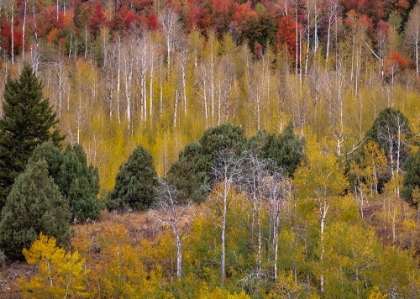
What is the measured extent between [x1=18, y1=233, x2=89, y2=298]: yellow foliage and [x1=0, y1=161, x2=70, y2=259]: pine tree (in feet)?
4.93

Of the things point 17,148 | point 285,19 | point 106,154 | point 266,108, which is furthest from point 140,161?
point 285,19

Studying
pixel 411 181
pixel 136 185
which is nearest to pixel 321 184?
pixel 411 181

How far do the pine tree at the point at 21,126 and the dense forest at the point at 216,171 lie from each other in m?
0.08

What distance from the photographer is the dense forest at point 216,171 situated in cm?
1795

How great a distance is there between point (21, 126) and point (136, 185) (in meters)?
7.43

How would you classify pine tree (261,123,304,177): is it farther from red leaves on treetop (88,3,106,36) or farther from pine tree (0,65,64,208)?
red leaves on treetop (88,3,106,36)

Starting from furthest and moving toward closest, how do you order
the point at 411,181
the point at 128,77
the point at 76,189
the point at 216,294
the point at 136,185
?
the point at 128,77, the point at 136,185, the point at 411,181, the point at 76,189, the point at 216,294

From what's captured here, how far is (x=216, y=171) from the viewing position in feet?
61.4

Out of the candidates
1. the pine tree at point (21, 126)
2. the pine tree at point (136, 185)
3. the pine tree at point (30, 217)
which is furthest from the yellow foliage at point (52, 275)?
the pine tree at point (21, 126)

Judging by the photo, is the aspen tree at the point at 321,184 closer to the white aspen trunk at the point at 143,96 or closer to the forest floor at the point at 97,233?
the forest floor at the point at 97,233

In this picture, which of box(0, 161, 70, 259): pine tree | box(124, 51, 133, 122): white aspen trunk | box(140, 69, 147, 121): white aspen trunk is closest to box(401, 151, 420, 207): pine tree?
box(0, 161, 70, 259): pine tree

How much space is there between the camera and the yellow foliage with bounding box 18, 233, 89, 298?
1662 cm

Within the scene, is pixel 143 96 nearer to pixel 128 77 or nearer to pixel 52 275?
pixel 128 77

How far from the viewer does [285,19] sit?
57094 millimetres
